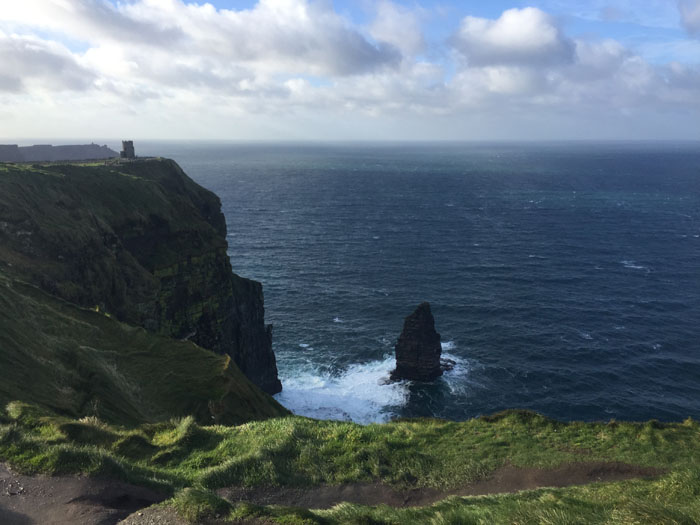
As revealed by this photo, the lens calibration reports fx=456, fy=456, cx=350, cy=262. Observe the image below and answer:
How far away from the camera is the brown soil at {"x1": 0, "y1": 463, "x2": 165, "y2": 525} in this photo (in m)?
11.3

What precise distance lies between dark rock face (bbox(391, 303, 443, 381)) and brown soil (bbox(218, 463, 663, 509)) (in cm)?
4379

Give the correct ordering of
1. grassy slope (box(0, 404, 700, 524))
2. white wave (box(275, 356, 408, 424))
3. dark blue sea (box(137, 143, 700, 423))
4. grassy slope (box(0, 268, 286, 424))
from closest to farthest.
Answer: grassy slope (box(0, 404, 700, 524)), grassy slope (box(0, 268, 286, 424)), white wave (box(275, 356, 408, 424)), dark blue sea (box(137, 143, 700, 423))

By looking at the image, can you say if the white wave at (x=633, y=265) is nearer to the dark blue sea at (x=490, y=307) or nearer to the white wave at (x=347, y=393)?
the dark blue sea at (x=490, y=307)

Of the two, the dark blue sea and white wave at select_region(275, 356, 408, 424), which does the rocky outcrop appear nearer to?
the dark blue sea

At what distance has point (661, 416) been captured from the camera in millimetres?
52156

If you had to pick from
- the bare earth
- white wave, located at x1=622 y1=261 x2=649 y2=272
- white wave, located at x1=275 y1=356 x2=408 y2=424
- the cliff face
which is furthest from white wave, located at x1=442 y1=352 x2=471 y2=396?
white wave, located at x1=622 y1=261 x2=649 y2=272

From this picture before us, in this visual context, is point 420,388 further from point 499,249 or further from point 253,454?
point 499,249

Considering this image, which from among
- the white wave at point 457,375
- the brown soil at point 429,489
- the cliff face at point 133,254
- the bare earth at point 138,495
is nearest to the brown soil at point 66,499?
the bare earth at point 138,495

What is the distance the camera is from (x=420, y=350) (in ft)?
206

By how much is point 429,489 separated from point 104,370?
765 inches

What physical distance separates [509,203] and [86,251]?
160000 mm

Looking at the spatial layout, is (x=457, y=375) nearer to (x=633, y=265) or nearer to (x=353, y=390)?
(x=353, y=390)

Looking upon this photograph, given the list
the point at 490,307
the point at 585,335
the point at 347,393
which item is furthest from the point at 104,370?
the point at 585,335

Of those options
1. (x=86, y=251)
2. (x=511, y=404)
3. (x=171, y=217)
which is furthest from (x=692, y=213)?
(x=86, y=251)
